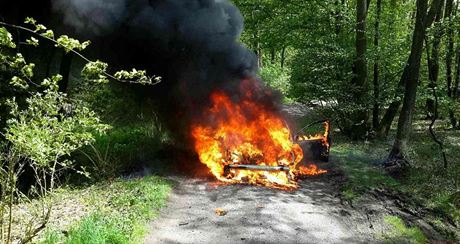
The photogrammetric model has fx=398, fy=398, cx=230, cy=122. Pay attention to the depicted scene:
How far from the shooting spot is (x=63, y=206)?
7910 millimetres

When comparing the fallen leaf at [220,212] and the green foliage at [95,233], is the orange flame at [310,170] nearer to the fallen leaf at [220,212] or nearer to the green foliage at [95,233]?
the fallen leaf at [220,212]

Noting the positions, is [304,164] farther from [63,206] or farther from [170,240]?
[63,206]

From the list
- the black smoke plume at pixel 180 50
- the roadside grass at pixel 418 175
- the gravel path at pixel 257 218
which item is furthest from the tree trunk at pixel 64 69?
the roadside grass at pixel 418 175

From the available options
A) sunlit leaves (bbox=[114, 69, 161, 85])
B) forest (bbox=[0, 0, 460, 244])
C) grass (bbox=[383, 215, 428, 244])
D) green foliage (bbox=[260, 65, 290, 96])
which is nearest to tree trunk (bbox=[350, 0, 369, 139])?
forest (bbox=[0, 0, 460, 244])

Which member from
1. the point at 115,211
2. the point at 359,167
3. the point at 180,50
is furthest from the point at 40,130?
the point at 359,167

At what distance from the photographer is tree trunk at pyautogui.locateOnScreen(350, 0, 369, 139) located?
44.8ft

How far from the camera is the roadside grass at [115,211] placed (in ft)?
19.4

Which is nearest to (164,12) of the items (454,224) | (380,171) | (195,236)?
(195,236)

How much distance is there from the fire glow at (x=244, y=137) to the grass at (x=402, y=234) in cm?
321

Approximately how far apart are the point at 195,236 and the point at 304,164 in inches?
213

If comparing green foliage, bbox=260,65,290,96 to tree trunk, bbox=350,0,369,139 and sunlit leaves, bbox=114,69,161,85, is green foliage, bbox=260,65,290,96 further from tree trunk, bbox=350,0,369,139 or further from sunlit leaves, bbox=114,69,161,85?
sunlit leaves, bbox=114,69,161,85

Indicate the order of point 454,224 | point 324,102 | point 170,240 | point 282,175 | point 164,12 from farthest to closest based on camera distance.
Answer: point 324,102
point 164,12
point 282,175
point 454,224
point 170,240

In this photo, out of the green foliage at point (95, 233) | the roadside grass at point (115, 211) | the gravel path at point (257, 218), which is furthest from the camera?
the gravel path at point (257, 218)

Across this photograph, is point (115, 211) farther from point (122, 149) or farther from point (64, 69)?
point (64, 69)
